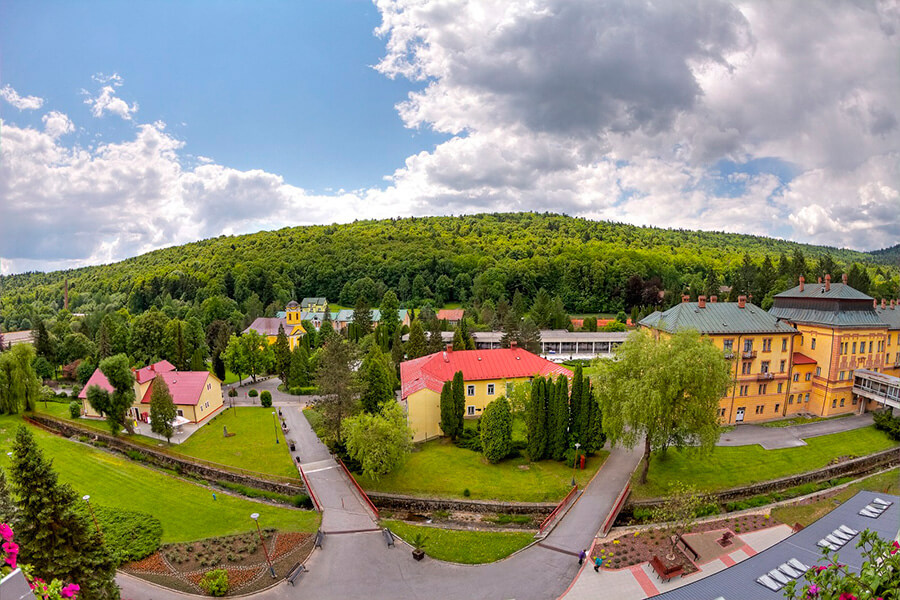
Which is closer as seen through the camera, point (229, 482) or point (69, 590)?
point (69, 590)

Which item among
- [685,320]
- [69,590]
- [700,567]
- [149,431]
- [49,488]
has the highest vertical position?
[685,320]

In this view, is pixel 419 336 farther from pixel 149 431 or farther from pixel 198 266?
pixel 198 266

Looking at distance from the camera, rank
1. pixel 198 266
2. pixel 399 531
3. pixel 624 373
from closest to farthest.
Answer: pixel 399 531 → pixel 624 373 → pixel 198 266

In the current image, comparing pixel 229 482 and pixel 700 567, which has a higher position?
pixel 700 567

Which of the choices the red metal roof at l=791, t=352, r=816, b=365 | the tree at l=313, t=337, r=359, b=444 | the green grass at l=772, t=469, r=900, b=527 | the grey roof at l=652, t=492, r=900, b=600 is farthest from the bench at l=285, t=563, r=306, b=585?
the red metal roof at l=791, t=352, r=816, b=365

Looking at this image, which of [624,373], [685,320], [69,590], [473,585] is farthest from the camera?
[685,320]

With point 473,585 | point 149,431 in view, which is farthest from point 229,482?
point 473,585
